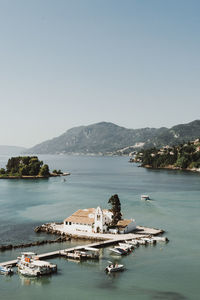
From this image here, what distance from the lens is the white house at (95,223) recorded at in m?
59.5

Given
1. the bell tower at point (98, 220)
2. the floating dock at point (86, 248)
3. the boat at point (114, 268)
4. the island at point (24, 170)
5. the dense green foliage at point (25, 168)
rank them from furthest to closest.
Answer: the dense green foliage at point (25, 168) → the island at point (24, 170) → the bell tower at point (98, 220) → the floating dock at point (86, 248) → the boat at point (114, 268)

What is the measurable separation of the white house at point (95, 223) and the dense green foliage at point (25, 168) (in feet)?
347

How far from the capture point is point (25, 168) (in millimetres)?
166750

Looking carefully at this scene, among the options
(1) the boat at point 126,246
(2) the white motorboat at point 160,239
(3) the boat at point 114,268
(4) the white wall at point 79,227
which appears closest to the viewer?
(3) the boat at point 114,268

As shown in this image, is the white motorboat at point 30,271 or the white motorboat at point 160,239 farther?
the white motorboat at point 160,239

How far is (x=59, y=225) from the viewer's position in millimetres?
65125

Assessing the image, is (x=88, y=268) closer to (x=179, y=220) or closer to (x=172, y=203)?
(x=179, y=220)

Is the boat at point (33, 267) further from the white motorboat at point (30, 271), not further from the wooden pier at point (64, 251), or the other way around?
the wooden pier at point (64, 251)

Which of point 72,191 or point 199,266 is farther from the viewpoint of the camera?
point 72,191

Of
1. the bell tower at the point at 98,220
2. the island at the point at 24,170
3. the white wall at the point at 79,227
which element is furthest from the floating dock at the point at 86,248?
the island at the point at 24,170

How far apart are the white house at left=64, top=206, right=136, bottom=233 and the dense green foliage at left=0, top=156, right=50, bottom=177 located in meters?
106

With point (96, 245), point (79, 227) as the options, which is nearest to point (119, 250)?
point (96, 245)

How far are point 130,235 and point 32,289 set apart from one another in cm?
2201

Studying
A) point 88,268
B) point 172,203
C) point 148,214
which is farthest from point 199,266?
point 172,203
